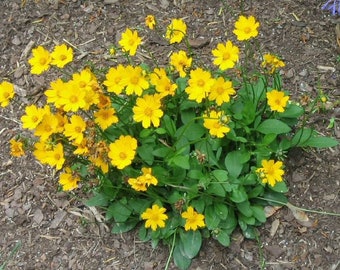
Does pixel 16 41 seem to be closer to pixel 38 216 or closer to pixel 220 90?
pixel 38 216

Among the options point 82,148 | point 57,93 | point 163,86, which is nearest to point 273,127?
point 163,86

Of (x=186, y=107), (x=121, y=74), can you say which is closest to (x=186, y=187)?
(x=186, y=107)

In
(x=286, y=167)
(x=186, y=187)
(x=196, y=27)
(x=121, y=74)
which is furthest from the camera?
(x=196, y=27)

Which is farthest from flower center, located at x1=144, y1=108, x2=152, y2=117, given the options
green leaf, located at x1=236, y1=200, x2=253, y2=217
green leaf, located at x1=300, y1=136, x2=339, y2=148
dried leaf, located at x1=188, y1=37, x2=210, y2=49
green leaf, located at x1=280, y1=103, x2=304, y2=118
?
dried leaf, located at x1=188, y1=37, x2=210, y2=49

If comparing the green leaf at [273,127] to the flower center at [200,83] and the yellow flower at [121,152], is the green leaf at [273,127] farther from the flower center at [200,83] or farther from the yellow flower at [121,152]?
the yellow flower at [121,152]

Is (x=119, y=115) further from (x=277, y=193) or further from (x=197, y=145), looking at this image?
(x=277, y=193)

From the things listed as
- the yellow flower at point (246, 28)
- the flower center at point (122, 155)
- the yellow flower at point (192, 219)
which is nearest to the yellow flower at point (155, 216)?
the yellow flower at point (192, 219)

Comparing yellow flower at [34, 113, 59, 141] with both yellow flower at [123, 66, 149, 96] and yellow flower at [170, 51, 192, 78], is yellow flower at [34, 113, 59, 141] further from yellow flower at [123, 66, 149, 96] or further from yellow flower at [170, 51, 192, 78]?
yellow flower at [170, 51, 192, 78]
